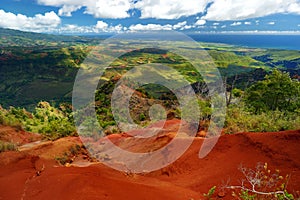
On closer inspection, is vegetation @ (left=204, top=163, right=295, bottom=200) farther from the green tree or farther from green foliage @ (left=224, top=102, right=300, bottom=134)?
the green tree

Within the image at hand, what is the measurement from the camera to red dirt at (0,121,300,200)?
587cm

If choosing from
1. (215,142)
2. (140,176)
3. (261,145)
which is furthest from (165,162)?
(261,145)

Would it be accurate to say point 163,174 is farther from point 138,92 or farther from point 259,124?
point 138,92

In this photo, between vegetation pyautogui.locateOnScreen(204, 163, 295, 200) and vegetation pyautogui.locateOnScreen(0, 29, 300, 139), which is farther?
vegetation pyautogui.locateOnScreen(0, 29, 300, 139)

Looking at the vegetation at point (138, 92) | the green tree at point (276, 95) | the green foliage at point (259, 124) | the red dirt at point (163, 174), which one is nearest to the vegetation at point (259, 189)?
the red dirt at point (163, 174)

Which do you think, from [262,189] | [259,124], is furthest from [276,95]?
[262,189]

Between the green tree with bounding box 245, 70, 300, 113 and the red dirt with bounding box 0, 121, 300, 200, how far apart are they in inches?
483

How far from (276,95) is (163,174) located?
16724 millimetres

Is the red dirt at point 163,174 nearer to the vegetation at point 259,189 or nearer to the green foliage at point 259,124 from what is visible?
the vegetation at point 259,189

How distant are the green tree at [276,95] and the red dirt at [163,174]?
1227 centimetres

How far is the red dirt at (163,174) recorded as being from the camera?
587 centimetres

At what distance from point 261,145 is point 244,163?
1.23 m

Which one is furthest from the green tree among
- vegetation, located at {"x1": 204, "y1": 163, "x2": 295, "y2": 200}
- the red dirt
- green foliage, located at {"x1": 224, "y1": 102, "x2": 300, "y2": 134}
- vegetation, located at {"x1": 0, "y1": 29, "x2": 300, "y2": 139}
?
vegetation, located at {"x1": 204, "y1": 163, "x2": 295, "y2": 200}

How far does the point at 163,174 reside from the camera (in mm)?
9633
